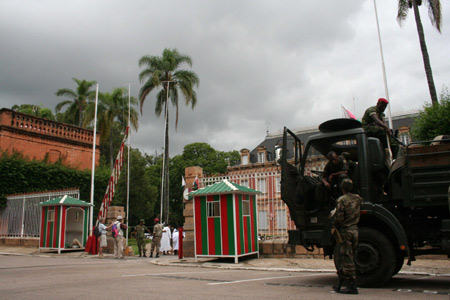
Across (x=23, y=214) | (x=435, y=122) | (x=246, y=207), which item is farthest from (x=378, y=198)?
(x=23, y=214)

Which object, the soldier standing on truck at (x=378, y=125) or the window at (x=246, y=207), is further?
the window at (x=246, y=207)

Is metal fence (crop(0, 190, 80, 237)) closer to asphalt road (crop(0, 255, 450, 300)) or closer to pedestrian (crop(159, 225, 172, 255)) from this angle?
pedestrian (crop(159, 225, 172, 255))

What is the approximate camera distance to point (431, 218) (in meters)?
6.54

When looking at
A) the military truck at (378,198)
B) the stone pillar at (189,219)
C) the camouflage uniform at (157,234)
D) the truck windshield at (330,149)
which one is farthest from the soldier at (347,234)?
the camouflage uniform at (157,234)

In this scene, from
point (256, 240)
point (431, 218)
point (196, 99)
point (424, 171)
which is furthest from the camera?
point (196, 99)

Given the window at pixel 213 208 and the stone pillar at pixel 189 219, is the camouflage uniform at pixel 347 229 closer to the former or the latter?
the window at pixel 213 208

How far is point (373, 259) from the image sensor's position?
248 inches

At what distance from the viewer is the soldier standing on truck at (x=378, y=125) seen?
7.35 m

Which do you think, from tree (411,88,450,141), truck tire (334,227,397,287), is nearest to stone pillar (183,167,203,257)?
truck tire (334,227,397,287)

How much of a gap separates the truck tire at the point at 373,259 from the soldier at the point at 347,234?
0.48 m

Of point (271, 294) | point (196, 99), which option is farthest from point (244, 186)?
point (196, 99)

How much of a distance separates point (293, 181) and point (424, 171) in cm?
233

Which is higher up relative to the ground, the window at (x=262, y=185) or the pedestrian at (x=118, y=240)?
the window at (x=262, y=185)

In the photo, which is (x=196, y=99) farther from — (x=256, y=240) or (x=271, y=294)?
(x=271, y=294)
